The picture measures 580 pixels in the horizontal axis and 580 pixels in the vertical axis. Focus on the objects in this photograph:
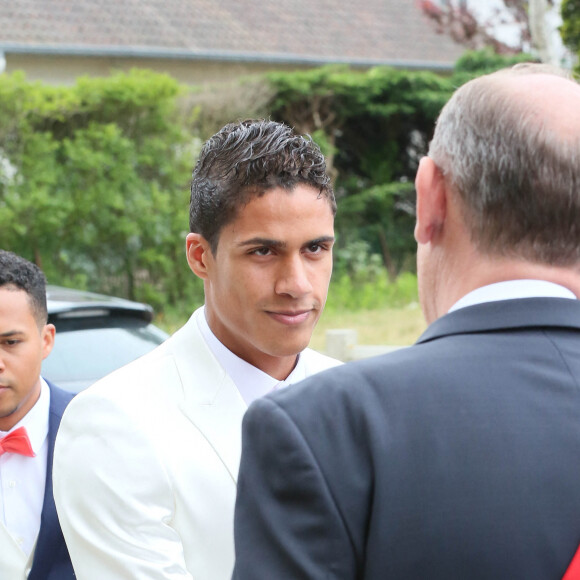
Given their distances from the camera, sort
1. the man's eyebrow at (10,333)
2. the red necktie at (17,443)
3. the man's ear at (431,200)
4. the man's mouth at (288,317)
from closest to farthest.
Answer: the man's ear at (431,200)
the man's mouth at (288,317)
the red necktie at (17,443)
the man's eyebrow at (10,333)

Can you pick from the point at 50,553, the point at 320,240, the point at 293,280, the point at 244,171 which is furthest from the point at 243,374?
the point at 50,553

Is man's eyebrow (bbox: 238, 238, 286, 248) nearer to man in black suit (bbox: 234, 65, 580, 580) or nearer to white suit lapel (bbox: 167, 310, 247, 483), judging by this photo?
white suit lapel (bbox: 167, 310, 247, 483)

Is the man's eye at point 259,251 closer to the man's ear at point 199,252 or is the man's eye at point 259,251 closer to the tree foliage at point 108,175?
the man's ear at point 199,252

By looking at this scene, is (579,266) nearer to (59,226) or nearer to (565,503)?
(565,503)

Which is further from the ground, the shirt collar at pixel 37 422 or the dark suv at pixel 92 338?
the shirt collar at pixel 37 422

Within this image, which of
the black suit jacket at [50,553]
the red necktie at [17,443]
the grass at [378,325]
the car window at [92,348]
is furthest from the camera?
the grass at [378,325]

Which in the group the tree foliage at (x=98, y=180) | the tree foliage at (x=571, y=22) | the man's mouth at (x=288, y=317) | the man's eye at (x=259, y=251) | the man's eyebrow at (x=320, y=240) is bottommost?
the tree foliage at (x=98, y=180)

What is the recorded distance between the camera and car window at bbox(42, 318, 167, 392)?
4.98 meters

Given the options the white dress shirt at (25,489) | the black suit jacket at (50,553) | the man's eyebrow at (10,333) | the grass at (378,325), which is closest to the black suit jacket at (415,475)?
the black suit jacket at (50,553)

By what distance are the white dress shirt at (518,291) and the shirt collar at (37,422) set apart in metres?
1.99

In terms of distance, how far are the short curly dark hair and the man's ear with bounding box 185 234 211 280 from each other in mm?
18

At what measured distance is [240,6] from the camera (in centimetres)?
2070

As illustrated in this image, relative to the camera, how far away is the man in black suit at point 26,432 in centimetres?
268

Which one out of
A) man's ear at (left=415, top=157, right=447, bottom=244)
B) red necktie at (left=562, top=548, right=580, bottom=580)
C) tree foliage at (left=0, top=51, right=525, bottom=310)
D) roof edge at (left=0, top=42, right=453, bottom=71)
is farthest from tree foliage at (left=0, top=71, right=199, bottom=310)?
red necktie at (left=562, top=548, right=580, bottom=580)
